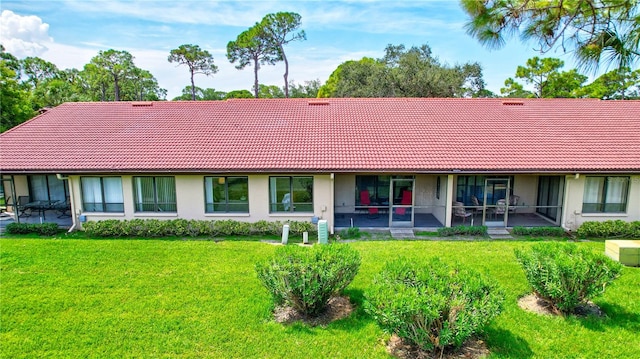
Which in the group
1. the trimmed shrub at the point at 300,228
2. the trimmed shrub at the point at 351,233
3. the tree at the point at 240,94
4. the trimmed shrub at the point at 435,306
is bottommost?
the trimmed shrub at the point at 351,233

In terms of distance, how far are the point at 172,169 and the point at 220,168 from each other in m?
1.81

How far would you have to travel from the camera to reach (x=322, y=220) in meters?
13.4

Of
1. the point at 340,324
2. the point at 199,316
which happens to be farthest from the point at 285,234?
the point at 340,324

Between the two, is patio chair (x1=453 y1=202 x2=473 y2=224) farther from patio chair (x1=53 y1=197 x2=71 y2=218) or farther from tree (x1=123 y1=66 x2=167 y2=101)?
tree (x1=123 y1=66 x2=167 y2=101)

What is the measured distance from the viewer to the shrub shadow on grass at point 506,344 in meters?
6.34

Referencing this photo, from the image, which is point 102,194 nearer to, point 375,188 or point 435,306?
point 375,188

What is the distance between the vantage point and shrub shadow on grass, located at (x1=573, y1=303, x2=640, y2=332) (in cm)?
715

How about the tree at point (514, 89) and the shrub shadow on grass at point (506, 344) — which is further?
the tree at point (514, 89)

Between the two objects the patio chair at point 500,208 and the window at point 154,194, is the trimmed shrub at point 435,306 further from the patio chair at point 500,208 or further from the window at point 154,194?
the window at point 154,194

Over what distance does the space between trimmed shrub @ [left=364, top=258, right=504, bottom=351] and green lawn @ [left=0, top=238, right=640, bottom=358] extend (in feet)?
2.65

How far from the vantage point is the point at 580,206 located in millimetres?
14008

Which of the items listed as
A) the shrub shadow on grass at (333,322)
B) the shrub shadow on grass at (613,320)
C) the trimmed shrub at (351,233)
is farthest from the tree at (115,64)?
the shrub shadow on grass at (613,320)

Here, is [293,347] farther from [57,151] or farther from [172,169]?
[57,151]

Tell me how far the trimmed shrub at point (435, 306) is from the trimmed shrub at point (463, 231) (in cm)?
710
